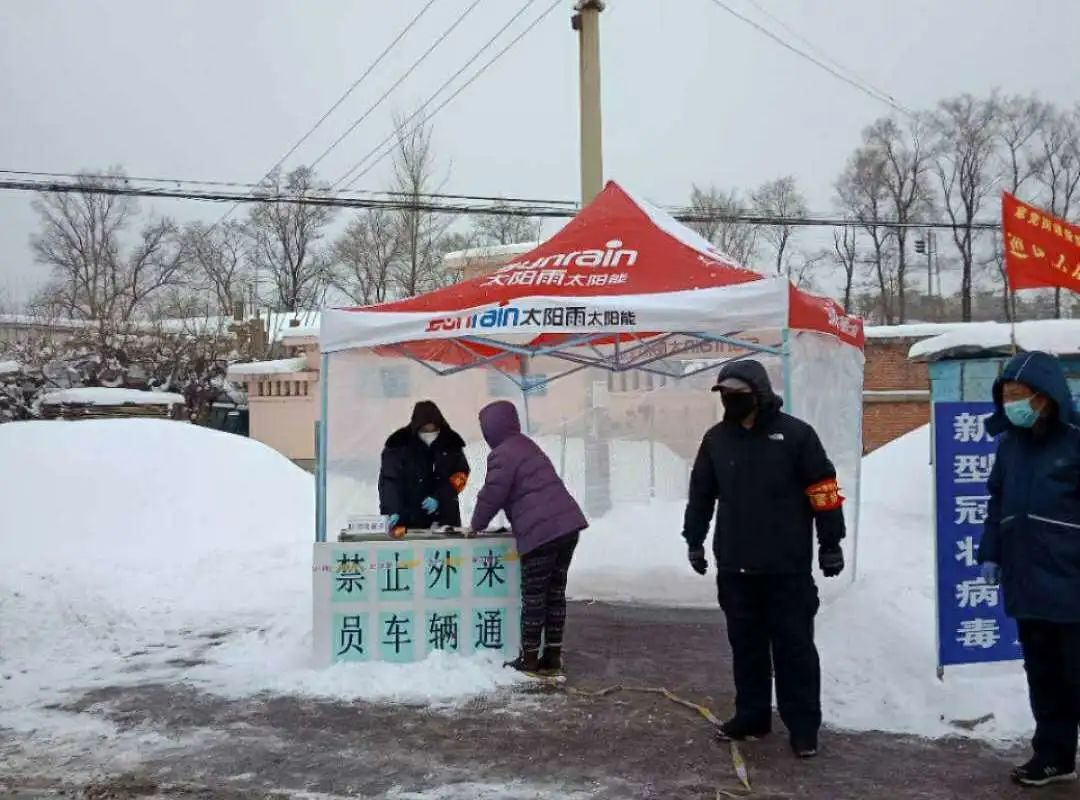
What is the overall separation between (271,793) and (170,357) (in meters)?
23.1

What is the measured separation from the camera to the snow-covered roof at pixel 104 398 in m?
20.0

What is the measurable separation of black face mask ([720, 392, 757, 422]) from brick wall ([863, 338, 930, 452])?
1737cm

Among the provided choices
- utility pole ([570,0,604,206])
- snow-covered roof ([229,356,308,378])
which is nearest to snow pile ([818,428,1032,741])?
utility pole ([570,0,604,206])

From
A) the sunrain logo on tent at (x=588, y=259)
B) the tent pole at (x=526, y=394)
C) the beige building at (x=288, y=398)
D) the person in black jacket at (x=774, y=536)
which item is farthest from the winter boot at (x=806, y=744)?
the beige building at (x=288, y=398)

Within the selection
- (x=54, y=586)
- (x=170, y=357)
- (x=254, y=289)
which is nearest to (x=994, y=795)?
(x=54, y=586)

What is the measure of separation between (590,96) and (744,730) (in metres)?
8.58

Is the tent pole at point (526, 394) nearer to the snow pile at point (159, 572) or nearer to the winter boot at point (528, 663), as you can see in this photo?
the snow pile at point (159, 572)

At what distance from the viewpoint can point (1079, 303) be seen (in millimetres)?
28297

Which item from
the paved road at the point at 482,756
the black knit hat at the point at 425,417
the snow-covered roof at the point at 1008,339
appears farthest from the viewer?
the snow-covered roof at the point at 1008,339

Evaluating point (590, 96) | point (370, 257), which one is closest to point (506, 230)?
point (370, 257)

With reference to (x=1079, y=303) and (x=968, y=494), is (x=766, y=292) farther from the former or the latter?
(x=1079, y=303)

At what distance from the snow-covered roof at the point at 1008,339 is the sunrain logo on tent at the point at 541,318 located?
3536 millimetres

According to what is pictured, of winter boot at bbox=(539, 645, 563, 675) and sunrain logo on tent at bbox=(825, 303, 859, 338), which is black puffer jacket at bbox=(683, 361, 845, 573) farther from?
sunrain logo on tent at bbox=(825, 303, 859, 338)

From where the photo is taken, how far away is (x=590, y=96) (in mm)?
11672
